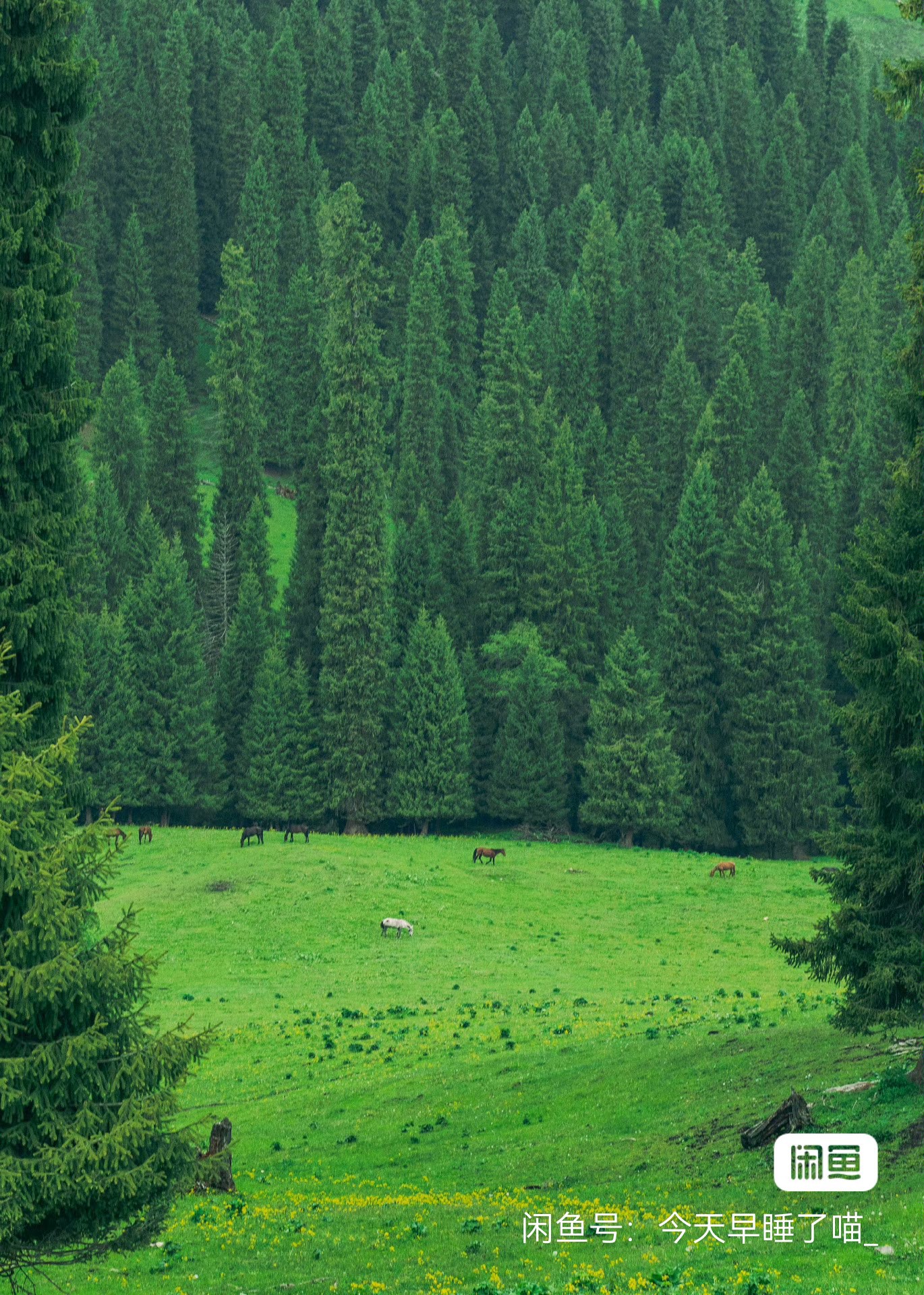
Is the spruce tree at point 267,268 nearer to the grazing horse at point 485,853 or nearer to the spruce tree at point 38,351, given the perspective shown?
the grazing horse at point 485,853

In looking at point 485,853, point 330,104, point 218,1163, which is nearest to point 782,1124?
point 218,1163

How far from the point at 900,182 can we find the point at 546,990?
150m

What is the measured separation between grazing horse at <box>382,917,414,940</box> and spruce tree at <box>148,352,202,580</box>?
61.7 meters

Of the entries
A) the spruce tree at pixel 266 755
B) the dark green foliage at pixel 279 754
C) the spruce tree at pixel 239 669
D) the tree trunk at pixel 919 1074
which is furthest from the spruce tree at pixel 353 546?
the tree trunk at pixel 919 1074

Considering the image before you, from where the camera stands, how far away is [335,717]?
101 m

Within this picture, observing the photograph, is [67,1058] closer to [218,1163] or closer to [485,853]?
[218,1163]

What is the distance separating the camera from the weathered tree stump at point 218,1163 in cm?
3178

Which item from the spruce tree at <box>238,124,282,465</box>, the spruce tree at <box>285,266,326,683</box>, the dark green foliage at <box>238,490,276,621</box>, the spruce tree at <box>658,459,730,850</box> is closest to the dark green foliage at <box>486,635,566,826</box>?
the spruce tree at <box>658,459,730,850</box>

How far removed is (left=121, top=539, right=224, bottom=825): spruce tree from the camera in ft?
328

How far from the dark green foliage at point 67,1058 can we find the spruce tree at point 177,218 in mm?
136672

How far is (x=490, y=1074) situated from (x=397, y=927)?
75.7 feet

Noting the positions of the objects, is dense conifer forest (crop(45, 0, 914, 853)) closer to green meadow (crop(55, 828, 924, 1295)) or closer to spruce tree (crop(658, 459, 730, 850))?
spruce tree (crop(658, 459, 730, 850))

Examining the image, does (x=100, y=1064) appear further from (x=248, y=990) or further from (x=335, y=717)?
(x=335, y=717)

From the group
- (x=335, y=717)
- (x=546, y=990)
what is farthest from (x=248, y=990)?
(x=335, y=717)
